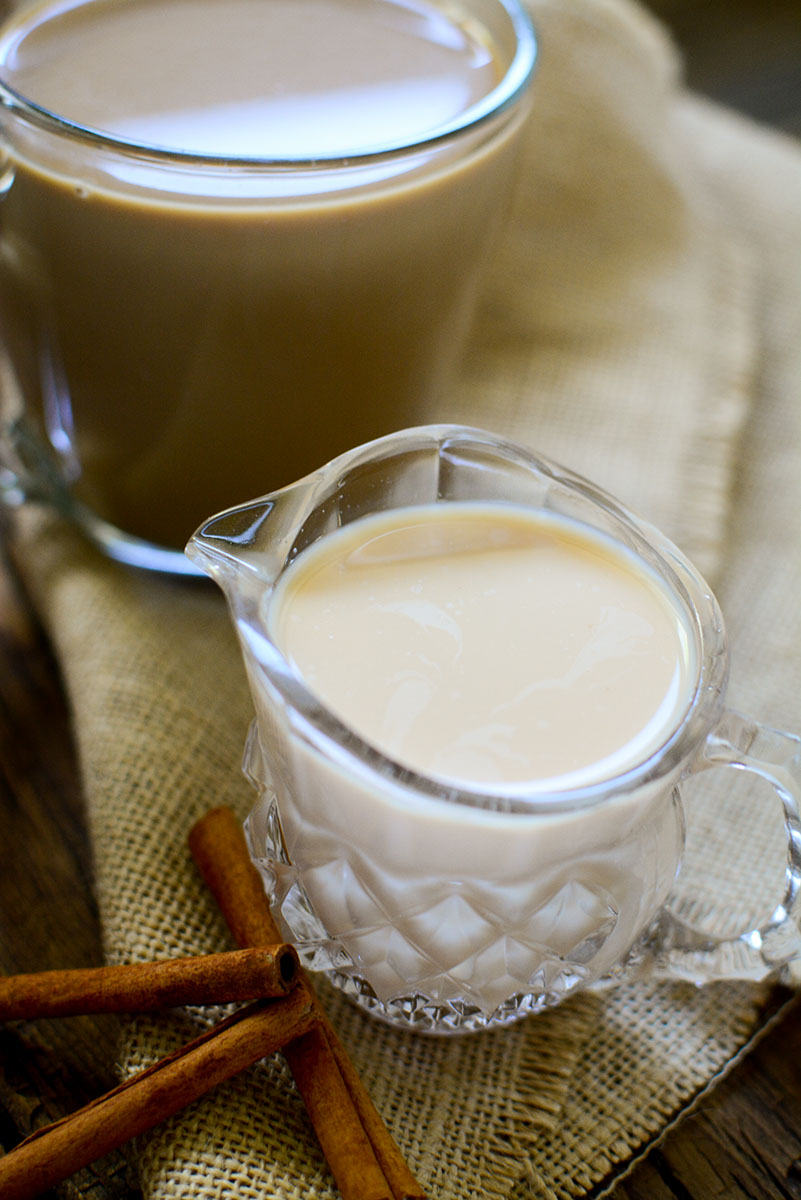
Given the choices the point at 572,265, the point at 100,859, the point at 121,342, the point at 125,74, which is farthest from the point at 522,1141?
the point at 572,265

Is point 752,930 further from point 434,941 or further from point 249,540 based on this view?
point 249,540

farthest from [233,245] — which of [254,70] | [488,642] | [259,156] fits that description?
[488,642]

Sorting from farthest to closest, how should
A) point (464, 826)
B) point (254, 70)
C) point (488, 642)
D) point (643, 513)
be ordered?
point (643, 513) < point (254, 70) < point (488, 642) < point (464, 826)

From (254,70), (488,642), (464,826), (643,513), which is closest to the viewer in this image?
(464,826)

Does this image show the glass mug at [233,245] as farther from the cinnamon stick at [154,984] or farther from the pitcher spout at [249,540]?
the cinnamon stick at [154,984]

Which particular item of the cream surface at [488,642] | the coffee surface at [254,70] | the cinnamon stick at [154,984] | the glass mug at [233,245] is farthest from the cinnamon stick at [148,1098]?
A: the coffee surface at [254,70]

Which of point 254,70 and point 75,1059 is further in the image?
point 254,70

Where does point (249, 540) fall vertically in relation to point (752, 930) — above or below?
above
